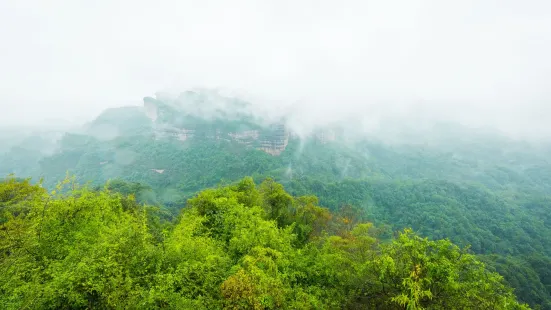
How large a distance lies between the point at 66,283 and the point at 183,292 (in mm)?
4201

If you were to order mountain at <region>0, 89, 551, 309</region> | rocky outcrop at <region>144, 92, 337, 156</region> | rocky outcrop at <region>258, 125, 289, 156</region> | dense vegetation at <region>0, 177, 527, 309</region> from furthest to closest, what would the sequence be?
1. rocky outcrop at <region>144, 92, 337, 156</region>
2. rocky outcrop at <region>258, 125, 289, 156</region>
3. mountain at <region>0, 89, 551, 309</region>
4. dense vegetation at <region>0, 177, 527, 309</region>

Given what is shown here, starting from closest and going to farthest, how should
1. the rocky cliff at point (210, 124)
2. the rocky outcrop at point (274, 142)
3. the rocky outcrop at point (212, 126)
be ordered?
the rocky outcrop at point (274, 142)
the rocky outcrop at point (212, 126)
the rocky cliff at point (210, 124)

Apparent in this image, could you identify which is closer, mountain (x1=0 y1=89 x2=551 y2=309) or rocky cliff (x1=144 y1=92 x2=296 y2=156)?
mountain (x1=0 y1=89 x2=551 y2=309)

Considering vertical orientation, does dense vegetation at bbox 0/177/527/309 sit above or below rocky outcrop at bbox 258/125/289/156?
above

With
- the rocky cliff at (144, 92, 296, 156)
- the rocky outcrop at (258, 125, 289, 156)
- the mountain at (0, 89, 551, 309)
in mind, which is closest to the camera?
the mountain at (0, 89, 551, 309)

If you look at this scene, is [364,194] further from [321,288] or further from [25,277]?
[25,277]

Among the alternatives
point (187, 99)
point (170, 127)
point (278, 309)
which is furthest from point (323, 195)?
point (187, 99)

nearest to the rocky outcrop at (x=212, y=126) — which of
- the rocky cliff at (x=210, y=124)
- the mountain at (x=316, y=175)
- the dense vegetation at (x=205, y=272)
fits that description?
the rocky cliff at (x=210, y=124)

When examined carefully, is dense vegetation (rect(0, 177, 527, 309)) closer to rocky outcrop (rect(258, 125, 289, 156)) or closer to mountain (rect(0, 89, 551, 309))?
mountain (rect(0, 89, 551, 309))

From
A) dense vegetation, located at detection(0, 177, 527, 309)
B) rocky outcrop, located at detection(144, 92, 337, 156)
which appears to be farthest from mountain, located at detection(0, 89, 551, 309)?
dense vegetation, located at detection(0, 177, 527, 309)

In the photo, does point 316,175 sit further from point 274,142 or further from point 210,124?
Result: point 210,124

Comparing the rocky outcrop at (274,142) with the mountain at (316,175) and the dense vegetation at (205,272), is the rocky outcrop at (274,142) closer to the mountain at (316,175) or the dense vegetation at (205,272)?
the mountain at (316,175)

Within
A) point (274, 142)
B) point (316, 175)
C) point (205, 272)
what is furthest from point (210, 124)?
point (205, 272)

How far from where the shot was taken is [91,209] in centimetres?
1650
